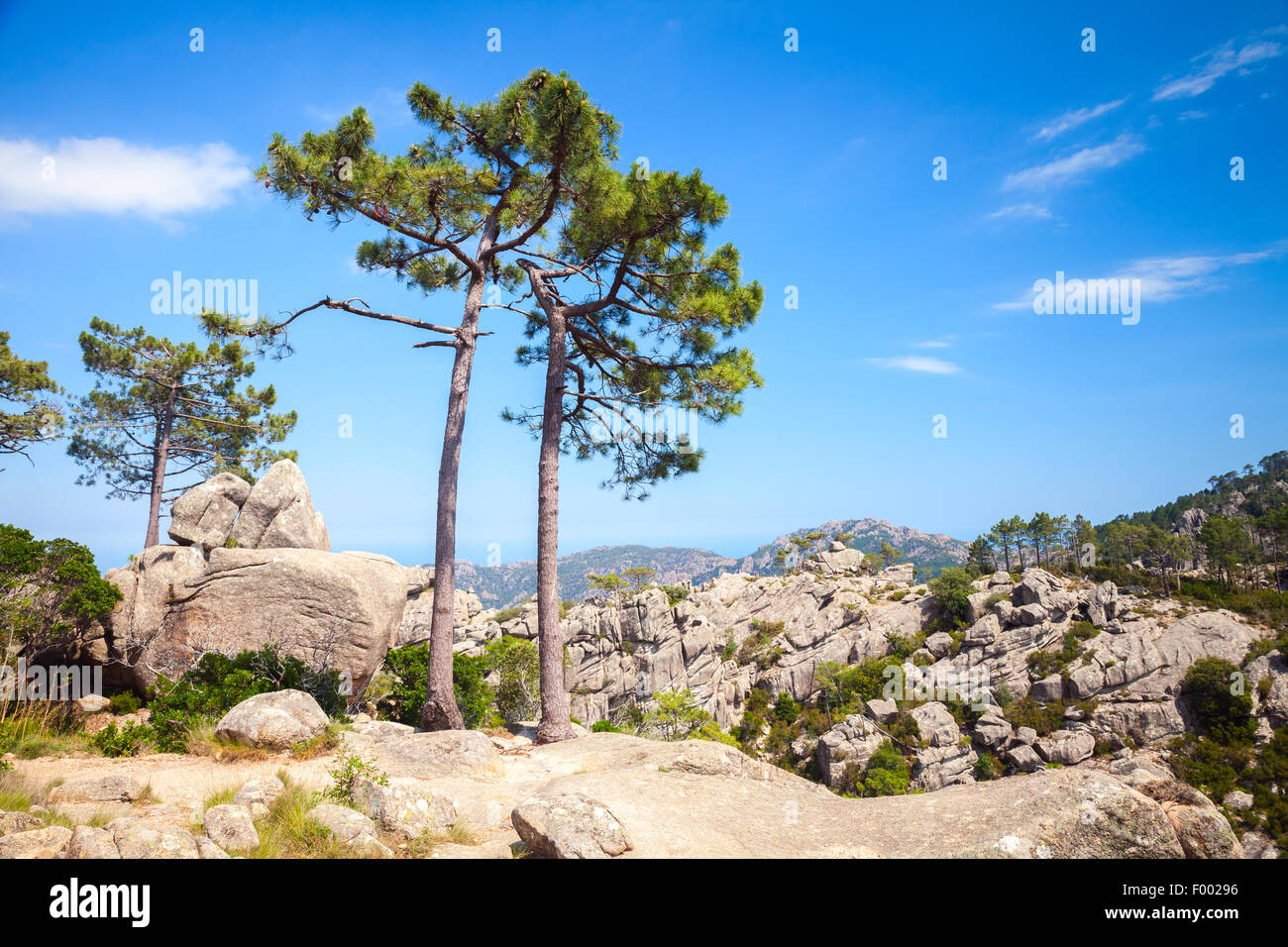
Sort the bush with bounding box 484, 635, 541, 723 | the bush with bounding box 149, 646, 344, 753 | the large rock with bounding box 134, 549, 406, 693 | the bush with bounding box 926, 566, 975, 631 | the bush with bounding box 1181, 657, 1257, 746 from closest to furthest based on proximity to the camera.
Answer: the bush with bounding box 149, 646, 344, 753 < the large rock with bounding box 134, 549, 406, 693 < the bush with bounding box 484, 635, 541, 723 < the bush with bounding box 1181, 657, 1257, 746 < the bush with bounding box 926, 566, 975, 631

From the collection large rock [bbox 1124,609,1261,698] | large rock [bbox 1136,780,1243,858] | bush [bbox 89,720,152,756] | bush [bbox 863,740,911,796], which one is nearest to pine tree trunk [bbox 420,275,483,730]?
bush [bbox 89,720,152,756]

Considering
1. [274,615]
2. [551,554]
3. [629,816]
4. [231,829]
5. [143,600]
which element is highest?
[551,554]

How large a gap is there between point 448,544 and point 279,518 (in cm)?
601

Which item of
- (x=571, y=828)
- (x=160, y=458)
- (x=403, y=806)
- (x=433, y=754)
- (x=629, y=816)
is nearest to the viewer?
(x=571, y=828)

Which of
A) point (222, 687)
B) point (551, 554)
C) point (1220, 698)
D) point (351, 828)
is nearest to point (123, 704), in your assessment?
point (222, 687)

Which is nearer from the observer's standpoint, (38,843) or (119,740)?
(38,843)

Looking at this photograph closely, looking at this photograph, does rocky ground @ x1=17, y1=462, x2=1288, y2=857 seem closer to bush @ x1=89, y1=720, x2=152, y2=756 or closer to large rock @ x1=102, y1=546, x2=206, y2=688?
large rock @ x1=102, y1=546, x2=206, y2=688

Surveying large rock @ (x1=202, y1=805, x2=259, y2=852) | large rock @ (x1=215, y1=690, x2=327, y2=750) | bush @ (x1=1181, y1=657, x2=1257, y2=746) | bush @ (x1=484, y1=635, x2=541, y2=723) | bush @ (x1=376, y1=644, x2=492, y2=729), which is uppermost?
large rock @ (x1=202, y1=805, x2=259, y2=852)

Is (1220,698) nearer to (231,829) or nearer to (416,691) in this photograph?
(416,691)

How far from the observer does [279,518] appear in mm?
Result: 15289

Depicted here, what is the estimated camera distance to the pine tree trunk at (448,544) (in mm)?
11891

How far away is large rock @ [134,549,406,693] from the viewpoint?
38.7ft

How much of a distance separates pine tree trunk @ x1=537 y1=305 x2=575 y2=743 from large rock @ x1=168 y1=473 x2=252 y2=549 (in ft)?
27.1
